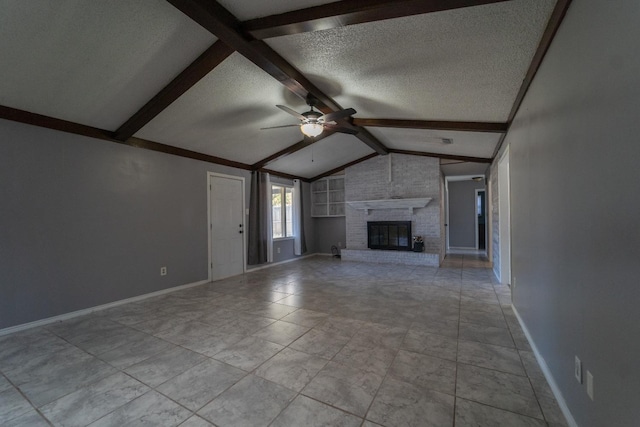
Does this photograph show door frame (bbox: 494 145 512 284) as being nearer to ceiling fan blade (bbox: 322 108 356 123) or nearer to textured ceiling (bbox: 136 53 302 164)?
ceiling fan blade (bbox: 322 108 356 123)

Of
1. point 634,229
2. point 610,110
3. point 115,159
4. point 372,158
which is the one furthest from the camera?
point 372,158

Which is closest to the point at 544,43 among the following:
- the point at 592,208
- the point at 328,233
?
the point at 592,208

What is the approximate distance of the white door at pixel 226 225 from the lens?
17.1ft

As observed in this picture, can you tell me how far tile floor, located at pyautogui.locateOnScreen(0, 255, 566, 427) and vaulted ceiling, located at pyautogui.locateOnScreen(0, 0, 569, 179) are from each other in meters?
2.39

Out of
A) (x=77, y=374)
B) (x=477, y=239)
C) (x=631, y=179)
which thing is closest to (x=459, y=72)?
(x=631, y=179)

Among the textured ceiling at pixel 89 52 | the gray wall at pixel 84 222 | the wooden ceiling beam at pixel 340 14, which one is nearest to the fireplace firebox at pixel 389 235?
the gray wall at pixel 84 222

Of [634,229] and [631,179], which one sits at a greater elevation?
[631,179]

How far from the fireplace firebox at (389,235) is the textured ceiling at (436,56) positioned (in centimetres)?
361

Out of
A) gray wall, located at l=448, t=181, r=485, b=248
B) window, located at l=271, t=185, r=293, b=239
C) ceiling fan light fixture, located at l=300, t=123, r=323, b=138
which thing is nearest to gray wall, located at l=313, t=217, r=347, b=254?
window, located at l=271, t=185, r=293, b=239

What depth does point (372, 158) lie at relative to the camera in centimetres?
723

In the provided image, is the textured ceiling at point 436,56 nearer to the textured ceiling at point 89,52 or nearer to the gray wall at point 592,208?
the gray wall at point 592,208

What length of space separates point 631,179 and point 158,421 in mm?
2549

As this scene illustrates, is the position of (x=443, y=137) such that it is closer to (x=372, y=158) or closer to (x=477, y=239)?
(x=372, y=158)

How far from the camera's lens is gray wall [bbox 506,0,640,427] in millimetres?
989
